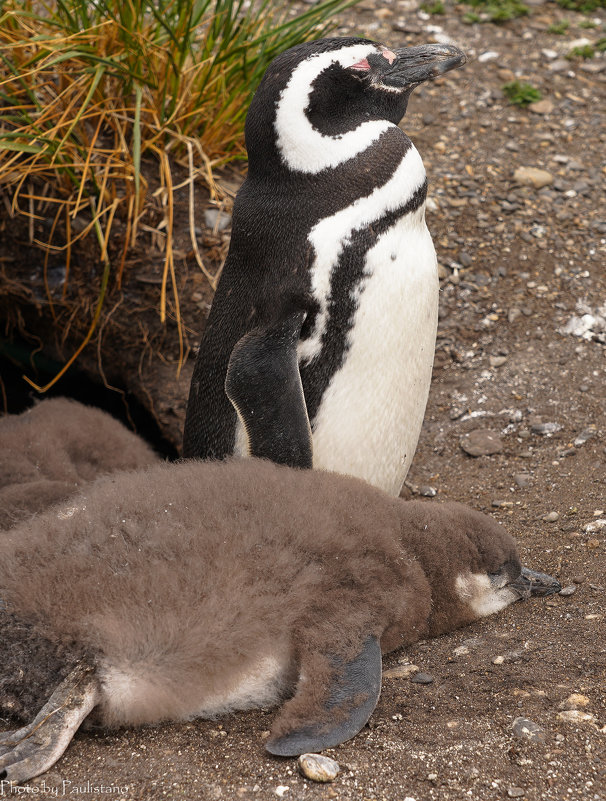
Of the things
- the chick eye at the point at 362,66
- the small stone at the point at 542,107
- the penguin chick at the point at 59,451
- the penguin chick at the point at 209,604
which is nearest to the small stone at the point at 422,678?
the penguin chick at the point at 209,604

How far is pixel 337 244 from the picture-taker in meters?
2.52

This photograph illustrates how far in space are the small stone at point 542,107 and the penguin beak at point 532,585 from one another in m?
2.96

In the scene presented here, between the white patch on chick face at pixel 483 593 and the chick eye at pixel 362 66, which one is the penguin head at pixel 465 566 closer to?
the white patch on chick face at pixel 483 593

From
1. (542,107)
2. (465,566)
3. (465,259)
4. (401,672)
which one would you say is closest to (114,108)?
(465,259)

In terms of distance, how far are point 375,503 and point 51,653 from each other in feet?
2.73

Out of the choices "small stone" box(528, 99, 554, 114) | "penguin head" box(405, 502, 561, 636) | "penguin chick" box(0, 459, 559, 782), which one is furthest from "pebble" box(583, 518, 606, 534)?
"small stone" box(528, 99, 554, 114)

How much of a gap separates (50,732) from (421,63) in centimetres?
203

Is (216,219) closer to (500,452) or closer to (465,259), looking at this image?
(465,259)

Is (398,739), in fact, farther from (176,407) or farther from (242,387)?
(176,407)

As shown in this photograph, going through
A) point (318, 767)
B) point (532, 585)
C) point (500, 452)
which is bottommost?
point (500, 452)

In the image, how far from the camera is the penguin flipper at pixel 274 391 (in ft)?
8.27

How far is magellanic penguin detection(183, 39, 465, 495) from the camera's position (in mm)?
2529

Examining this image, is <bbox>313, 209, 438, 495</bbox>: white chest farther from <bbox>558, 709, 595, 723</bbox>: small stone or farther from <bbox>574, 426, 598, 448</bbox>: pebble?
<bbox>558, 709, 595, 723</bbox>: small stone

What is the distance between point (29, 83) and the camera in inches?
146
